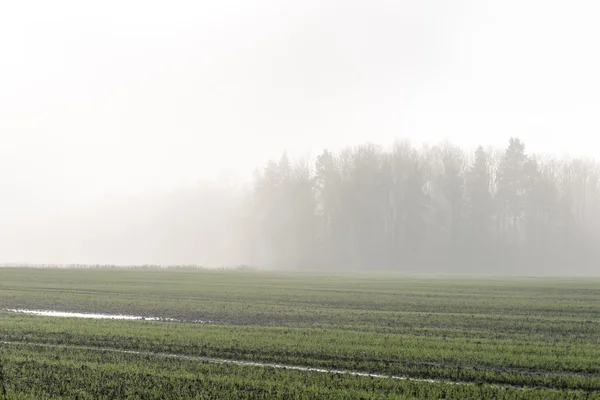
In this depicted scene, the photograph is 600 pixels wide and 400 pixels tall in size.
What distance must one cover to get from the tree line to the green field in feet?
257

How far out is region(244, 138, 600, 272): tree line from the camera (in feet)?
373

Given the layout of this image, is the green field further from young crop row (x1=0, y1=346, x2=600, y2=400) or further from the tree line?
the tree line

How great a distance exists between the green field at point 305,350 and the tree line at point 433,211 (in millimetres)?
78298

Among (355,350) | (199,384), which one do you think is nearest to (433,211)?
(355,350)

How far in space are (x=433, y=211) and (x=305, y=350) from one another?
104744 millimetres

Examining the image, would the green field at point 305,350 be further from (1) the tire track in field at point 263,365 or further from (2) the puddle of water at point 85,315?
(2) the puddle of water at point 85,315

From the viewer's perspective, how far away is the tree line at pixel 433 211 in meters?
114

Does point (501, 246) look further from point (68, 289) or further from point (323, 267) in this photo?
point (68, 289)

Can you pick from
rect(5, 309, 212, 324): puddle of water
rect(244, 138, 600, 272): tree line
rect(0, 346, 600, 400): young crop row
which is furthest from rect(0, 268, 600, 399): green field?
rect(244, 138, 600, 272): tree line

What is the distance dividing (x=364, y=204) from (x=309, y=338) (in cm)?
9838

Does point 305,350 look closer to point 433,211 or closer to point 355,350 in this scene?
point 355,350

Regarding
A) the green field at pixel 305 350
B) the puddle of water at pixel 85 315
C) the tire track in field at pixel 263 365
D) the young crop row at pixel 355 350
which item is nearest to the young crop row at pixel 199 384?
the green field at pixel 305 350

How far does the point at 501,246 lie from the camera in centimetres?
11288

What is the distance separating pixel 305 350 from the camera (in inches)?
802
